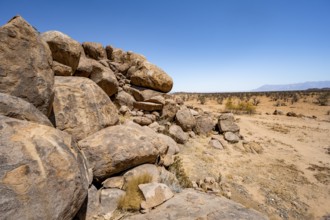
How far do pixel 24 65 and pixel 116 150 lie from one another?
6.99 ft

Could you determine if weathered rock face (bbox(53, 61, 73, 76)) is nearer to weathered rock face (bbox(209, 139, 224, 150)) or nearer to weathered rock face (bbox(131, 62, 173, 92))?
weathered rock face (bbox(131, 62, 173, 92))

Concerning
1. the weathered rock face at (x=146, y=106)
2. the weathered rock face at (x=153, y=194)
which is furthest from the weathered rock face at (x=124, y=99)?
the weathered rock face at (x=153, y=194)

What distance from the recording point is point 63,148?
2.22 metres

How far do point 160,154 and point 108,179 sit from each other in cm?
155

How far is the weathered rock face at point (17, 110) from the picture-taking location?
2.17 m

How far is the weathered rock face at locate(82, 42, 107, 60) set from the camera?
346 inches

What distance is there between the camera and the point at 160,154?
4.65 meters

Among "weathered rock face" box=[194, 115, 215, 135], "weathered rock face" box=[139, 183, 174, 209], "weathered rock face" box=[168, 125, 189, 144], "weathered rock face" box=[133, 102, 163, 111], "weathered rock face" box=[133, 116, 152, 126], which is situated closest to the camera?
→ "weathered rock face" box=[139, 183, 174, 209]

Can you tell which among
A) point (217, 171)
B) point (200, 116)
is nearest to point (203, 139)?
point (200, 116)

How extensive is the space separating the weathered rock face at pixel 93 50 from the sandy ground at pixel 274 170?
6312mm

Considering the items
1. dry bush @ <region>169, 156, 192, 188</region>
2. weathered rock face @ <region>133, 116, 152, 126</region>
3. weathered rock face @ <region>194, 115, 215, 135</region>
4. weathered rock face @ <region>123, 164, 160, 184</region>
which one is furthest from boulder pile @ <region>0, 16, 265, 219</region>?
weathered rock face @ <region>194, 115, 215, 135</region>

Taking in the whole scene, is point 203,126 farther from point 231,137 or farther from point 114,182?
point 114,182

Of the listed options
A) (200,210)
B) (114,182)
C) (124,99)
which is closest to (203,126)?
(124,99)

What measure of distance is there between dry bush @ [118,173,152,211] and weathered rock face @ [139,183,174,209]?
3.8 inches
